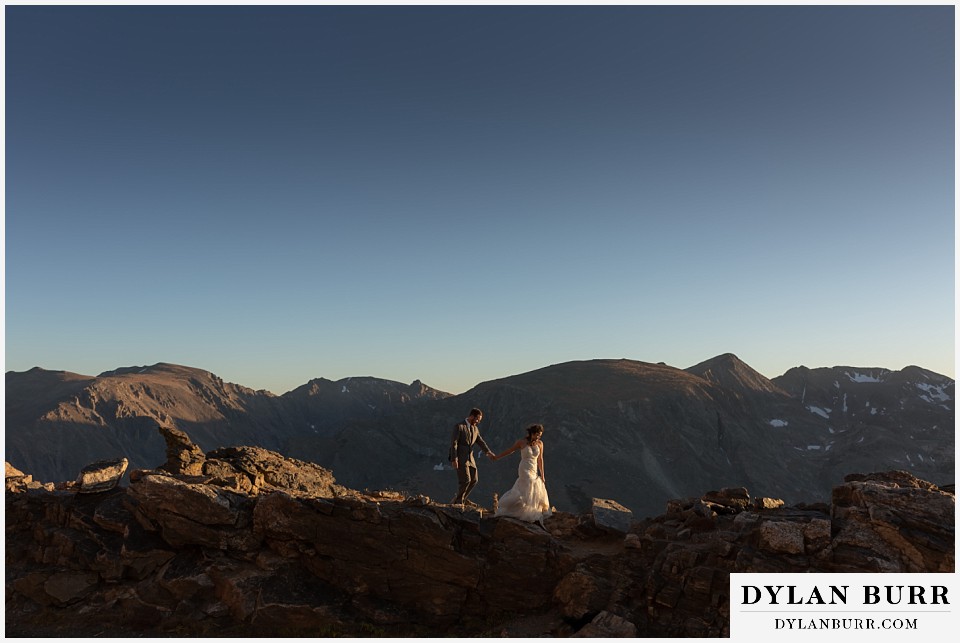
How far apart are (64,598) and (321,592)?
914cm

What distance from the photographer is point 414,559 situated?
1708 cm

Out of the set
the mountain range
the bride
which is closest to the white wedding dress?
the bride

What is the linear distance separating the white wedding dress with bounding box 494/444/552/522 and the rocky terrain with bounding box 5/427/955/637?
1.66 ft

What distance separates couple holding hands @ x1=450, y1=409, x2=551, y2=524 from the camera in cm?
1711

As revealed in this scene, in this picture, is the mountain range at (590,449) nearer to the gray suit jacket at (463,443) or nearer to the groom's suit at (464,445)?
the groom's suit at (464,445)

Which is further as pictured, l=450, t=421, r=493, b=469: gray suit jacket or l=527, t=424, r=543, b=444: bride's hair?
l=450, t=421, r=493, b=469: gray suit jacket

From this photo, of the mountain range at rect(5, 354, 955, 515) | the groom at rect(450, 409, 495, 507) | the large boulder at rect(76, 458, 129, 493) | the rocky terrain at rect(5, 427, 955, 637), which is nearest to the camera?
the rocky terrain at rect(5, 427, 955, 637)

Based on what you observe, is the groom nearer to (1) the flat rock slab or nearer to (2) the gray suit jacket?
(2) the gray suit jacket

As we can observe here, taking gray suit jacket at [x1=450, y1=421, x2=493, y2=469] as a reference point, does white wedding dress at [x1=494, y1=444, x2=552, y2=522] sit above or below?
below

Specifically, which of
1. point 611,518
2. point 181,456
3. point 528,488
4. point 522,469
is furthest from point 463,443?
point 181,456

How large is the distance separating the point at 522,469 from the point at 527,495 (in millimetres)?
1079

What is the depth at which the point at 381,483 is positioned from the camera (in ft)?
543

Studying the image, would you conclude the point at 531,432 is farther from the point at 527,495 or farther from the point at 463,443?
the point at 463,443

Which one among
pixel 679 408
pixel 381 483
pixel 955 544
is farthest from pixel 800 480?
pixel 955 544
